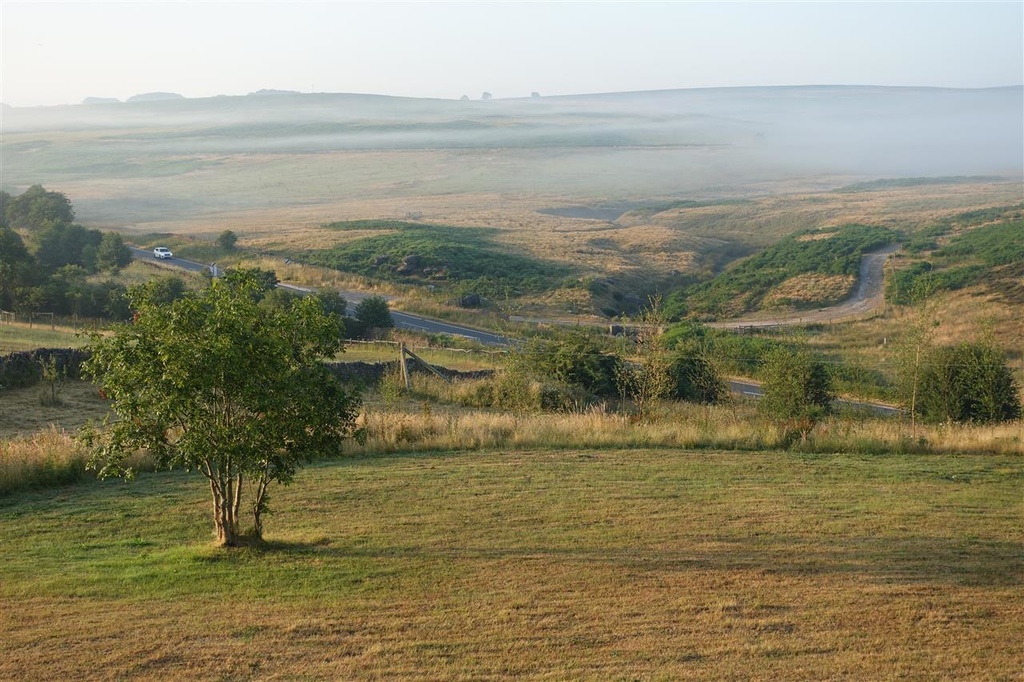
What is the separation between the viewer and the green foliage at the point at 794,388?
2475 centimetres

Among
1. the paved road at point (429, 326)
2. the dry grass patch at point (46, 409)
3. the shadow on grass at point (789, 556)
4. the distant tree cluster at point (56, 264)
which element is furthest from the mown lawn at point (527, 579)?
the distant tree cluster at point (56, 264)

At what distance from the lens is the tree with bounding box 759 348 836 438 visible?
81.1 ft

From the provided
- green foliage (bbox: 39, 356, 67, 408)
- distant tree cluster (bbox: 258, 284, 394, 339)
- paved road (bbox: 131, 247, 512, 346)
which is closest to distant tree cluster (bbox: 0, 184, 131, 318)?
distant tree cluster (bbox: 258, 284, 394, 339)

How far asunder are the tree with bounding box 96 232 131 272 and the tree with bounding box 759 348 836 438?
44.2m

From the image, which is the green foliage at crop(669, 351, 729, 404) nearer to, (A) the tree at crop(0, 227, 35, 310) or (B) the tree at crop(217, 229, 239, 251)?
(A) the tree at crop(0, 227, 35, 310)

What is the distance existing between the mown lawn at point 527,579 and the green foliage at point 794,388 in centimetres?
811

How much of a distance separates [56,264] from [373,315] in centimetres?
2926

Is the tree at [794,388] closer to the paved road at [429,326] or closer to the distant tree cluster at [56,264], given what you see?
the paved road at [429,326]

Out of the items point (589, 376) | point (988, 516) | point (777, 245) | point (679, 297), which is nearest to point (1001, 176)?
point (777, 245)

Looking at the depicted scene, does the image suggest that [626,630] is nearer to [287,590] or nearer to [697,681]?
[697,681]

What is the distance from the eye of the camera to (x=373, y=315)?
145ft

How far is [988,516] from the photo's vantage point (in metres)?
14.2

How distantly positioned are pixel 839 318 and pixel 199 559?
166 feet

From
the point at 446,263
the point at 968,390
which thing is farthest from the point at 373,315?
the point at 446,263
